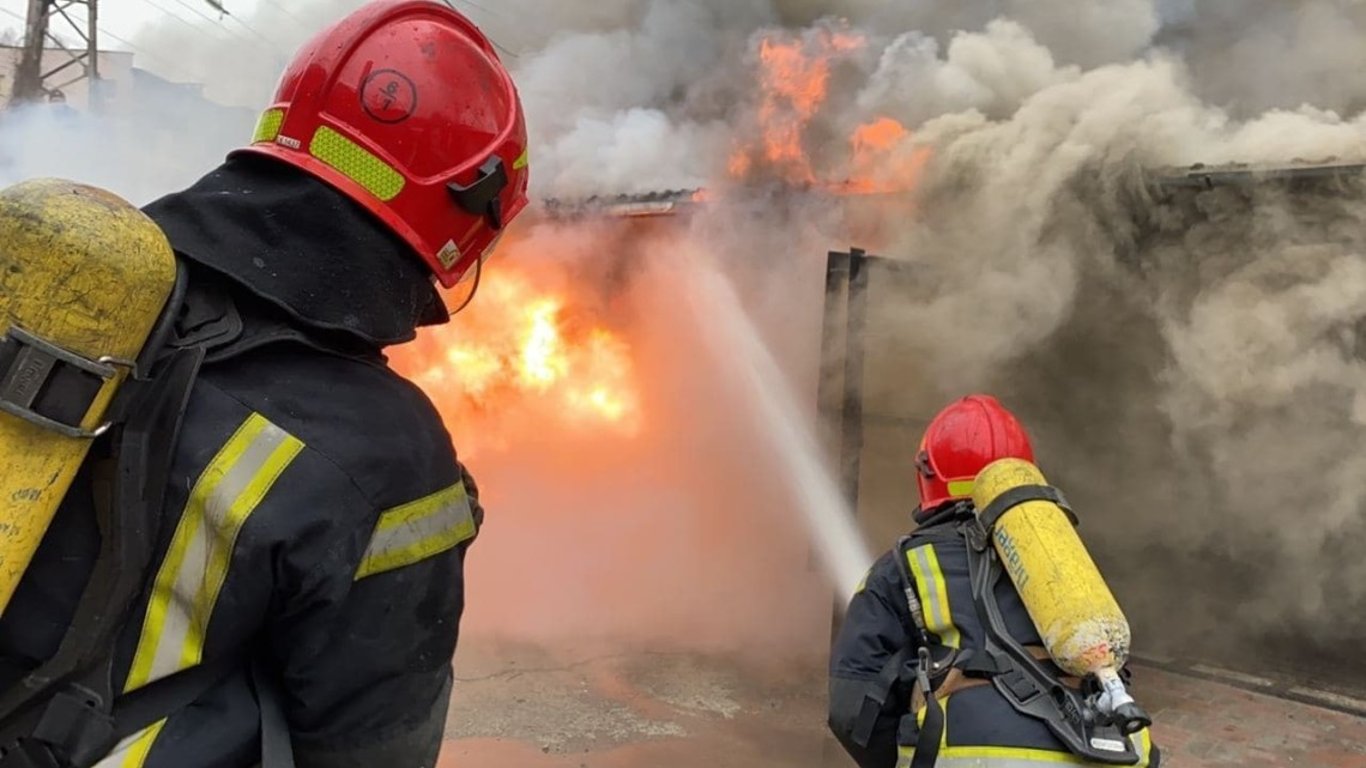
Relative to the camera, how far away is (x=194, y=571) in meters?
1.14

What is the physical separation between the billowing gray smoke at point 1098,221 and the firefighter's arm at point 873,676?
4.12m

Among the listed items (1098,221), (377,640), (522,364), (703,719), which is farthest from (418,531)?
(522,364)

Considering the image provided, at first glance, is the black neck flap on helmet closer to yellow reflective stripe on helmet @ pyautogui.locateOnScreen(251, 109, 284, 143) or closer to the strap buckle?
yellow reflective stripe on helmet @ pyautogui.locateOnScreen(251, 109, 284, 143)

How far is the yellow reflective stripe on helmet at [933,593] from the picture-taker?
2.37 m

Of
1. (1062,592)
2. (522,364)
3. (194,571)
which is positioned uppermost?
(194,571)

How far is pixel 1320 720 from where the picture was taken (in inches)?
225

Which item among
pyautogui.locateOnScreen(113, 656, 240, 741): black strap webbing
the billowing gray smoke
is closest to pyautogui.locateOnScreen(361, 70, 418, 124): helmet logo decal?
pyautogui.locateOnScreen(113, 656, 240, 741): black strap webbing

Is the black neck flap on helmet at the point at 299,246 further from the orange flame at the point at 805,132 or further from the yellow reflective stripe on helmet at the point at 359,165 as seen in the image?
the orange flame at the point at 805,132

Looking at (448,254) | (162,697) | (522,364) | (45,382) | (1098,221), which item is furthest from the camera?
(522,364)

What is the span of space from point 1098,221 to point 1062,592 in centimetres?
472

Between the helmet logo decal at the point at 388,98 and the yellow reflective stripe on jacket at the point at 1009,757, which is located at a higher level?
the helmet logo decal at the point at 388,98

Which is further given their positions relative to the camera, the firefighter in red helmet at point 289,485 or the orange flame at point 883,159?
the orange flame at point 883,159

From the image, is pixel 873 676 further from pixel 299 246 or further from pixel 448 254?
pixel 299 246

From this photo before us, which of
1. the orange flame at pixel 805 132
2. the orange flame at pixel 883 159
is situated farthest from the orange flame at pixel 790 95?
the orange flame at pixel 883 159
